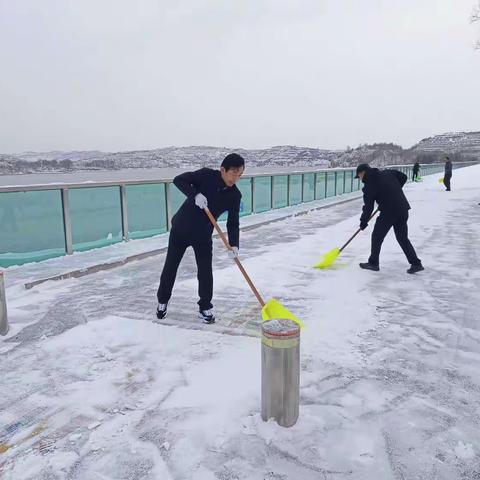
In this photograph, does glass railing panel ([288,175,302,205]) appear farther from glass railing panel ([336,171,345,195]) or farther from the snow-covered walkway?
the snow-covered walkway

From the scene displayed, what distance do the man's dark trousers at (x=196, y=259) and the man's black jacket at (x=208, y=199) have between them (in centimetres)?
6

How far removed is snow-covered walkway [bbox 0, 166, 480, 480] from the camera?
7.15 feet

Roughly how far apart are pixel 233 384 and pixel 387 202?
12.5 ft

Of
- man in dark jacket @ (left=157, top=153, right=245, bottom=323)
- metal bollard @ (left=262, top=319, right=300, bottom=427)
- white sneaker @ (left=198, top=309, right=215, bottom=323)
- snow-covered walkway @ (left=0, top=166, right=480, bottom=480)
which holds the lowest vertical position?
snow-covered walkway @ (left=0, top=166, right=480, bottom=480)

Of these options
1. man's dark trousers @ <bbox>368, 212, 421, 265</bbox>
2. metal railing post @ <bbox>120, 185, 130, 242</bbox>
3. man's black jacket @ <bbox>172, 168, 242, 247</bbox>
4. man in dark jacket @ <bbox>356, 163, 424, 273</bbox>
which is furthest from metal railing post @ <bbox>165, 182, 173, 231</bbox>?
man's black jacket @ <bbox>172, 168, 242, 247</bbox>

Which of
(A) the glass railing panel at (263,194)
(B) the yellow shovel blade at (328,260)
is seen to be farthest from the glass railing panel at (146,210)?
(A) the glass railing panel at (263,194)

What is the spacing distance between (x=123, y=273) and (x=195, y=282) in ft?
3.91

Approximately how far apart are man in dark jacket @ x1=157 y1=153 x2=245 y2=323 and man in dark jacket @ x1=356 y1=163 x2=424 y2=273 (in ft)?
8.42

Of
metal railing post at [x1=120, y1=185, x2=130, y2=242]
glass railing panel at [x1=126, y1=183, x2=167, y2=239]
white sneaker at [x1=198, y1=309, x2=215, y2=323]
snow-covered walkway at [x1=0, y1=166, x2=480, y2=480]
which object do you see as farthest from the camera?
glass railing panel at [x1=126, y1=183, x2=167, y2=239]

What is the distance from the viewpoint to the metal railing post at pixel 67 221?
7.02 m

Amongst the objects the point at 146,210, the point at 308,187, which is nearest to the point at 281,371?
the point at 146,210

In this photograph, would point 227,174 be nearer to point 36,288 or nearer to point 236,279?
point 236,279

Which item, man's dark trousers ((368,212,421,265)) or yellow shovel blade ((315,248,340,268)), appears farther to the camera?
yellow shovel blade ((315,248,340,268))

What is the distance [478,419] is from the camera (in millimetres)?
2508
